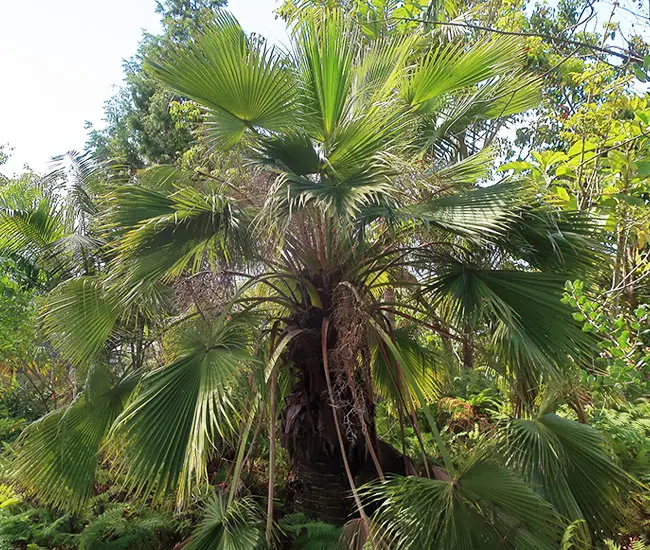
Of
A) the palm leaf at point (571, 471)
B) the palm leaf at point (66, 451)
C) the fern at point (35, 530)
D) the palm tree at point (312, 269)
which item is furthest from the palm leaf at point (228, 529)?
the fern at point (35, 530)

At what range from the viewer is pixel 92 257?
191 inches

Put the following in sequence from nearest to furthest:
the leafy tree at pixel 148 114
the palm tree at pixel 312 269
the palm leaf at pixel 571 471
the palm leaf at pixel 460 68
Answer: the palm tree at pixel 312 269, the palm leaf at pixel 571 471, the palm leaf at pixel 460 68, the leafy tree at pixel 148 114

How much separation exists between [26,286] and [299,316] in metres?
3.71

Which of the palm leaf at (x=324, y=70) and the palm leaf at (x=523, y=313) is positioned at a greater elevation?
the palm leaf at (x=324, y=70)

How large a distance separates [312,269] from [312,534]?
1839 millimetres

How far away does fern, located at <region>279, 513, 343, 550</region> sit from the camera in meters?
3.40

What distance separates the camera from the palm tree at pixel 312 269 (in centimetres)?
271

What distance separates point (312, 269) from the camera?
148 inches

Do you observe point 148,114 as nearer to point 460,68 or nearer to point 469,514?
point 460,68

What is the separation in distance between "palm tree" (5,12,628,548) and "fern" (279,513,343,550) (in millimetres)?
214

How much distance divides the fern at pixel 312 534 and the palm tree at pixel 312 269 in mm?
214

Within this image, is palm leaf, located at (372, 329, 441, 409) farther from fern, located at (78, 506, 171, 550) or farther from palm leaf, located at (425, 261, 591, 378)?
fern, located at (78, 506, 171, 550)

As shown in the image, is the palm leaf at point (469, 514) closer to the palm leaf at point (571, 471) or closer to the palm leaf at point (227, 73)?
the palm leaf at point (571, 471)

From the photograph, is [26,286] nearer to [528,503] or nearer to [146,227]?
[146,227]
